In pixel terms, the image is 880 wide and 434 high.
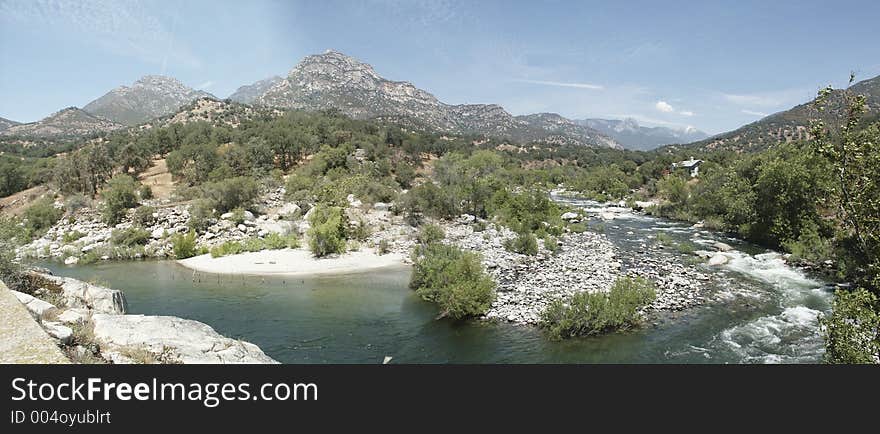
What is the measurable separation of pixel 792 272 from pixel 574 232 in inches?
607

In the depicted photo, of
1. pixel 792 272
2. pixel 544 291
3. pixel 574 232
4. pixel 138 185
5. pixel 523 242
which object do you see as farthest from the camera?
pixel 138 185

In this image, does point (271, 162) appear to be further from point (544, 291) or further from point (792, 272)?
point (792, 272)

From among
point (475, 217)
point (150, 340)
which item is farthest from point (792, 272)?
point (150, 340)

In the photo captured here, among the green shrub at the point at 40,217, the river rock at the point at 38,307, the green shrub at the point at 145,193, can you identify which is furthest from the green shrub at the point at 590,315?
the green shrub at the point at 145,193

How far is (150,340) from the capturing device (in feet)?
28.0

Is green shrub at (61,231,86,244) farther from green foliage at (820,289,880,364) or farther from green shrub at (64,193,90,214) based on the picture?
green foliage at (820,289,880,364)

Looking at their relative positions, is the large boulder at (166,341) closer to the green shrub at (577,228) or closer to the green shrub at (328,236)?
the green shrub at (328,236)

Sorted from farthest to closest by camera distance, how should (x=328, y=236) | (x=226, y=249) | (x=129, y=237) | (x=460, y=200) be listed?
(x=460, y=200) < (x=129, y=237) < (x=226, y=249) < (x=328, y=236)

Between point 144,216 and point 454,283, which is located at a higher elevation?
point 144,216

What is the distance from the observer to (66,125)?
158500 mm

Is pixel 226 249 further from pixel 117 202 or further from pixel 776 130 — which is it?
pixel 776 130

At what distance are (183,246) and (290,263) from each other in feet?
32.6

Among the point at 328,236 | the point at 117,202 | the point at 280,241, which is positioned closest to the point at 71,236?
the point at 117,202
